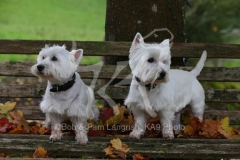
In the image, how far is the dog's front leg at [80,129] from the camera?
3156 millimetres

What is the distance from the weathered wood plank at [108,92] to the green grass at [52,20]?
4.15 meters

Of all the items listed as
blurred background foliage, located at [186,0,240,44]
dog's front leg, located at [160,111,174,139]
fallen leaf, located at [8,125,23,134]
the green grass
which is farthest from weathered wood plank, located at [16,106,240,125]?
the green grass

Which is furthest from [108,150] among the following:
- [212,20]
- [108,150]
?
[212,20]

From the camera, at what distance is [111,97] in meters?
4.00

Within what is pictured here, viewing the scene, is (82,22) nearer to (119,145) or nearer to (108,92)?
(108,92)

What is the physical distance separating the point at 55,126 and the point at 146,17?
1.48 metres

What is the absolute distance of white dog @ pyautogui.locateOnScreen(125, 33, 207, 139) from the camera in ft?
10.3

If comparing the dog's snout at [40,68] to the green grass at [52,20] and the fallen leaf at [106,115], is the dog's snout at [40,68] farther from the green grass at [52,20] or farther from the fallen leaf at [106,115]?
the green grass at [52,20]

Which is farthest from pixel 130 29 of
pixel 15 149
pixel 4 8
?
pixel 4 8

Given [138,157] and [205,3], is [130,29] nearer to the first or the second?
[138,157]

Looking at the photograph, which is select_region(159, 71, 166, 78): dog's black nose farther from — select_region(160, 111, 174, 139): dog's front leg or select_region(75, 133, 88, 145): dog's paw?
select_region(75, 133, 88, 145): dog's paw

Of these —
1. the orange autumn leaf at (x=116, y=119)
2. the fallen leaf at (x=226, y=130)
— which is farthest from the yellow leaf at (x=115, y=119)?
the fallen leaf at (x=226, y=130)

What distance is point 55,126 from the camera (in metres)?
3.26

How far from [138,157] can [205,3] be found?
4176 millimetres
